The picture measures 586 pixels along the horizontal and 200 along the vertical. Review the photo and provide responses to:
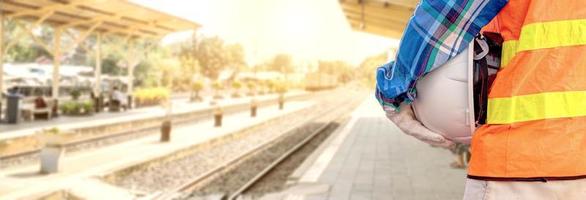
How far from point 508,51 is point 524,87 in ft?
0.37

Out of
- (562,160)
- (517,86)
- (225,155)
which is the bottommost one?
(225,155)

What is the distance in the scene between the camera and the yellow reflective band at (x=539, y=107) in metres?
1.16

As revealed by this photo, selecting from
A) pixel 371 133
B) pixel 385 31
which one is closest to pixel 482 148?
pixel 371 133

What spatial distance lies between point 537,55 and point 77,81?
154 feet

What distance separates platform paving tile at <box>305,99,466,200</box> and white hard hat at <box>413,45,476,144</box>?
5277 mm

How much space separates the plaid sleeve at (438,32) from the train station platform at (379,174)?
539 centimetres

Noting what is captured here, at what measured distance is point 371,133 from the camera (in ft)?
51.3

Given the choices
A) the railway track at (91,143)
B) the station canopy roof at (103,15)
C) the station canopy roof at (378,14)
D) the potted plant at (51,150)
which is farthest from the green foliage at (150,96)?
the potted plant at (51,150)

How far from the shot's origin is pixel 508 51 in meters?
1.27

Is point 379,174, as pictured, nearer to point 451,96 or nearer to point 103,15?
point 451,96

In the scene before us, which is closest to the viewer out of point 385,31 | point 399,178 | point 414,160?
point 399,178

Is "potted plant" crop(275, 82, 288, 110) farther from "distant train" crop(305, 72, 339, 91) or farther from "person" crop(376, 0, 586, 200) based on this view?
"person" crop(376, 0, 586, 200)

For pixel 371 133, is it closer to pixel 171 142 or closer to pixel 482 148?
pixel 171 142

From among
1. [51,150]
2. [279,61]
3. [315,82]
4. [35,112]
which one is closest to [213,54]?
[315,82]
